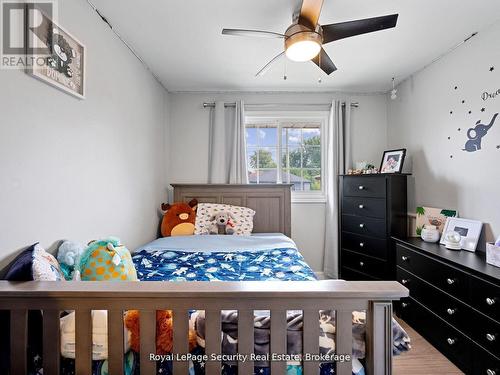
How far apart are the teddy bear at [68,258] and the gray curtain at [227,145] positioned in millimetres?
1979

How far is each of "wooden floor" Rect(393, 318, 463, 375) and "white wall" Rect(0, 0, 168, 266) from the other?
2.37m

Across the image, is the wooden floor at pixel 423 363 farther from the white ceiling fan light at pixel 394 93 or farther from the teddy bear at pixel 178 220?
the white ceiling fan light at pixel 394 93

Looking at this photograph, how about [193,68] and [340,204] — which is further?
[340,204]

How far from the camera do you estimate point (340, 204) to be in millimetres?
3148

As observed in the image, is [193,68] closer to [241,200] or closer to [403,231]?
[241,200]

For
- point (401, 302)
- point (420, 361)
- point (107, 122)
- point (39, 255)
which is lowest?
point (420, 361)

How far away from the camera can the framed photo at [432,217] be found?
92.6 inches

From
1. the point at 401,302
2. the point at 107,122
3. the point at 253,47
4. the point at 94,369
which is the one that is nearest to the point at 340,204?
the point at 401,302

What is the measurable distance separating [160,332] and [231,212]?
2.07 metres

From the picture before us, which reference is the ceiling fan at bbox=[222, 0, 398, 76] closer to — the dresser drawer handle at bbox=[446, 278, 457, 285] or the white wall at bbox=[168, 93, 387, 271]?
the white wall at bbox=[168, 93, 387, 271]

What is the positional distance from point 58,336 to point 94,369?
18 cm

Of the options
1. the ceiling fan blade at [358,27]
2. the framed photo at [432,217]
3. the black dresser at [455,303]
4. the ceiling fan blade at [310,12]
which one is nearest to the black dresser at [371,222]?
the framed photo at [432,217]

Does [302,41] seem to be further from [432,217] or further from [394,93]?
[432,217]

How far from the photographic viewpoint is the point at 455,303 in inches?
71.4
